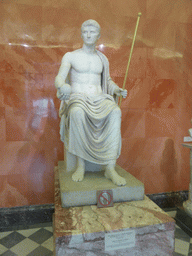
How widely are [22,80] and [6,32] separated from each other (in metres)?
0.71

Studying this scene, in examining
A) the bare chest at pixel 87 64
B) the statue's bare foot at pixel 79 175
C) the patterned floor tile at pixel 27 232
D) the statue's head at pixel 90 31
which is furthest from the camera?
the patterned floor tile at pixel 27 232

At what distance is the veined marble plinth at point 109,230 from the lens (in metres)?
1.52

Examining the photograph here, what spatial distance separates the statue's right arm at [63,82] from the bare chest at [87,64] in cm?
8

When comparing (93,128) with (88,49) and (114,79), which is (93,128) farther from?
(114,79)

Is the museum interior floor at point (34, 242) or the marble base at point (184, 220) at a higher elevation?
the marble base at point (184, 220)

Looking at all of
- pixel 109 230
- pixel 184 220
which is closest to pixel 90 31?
pixel 109 230

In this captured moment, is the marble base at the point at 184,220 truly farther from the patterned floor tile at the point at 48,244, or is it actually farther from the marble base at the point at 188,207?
the patterned floor tile at the point at 48,244

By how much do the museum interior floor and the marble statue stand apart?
1.25 metres

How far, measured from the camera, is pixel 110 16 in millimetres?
3395

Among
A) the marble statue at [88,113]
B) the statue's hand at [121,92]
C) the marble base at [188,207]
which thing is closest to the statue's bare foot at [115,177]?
the marble statue at [88,113]

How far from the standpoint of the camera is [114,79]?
3498mm

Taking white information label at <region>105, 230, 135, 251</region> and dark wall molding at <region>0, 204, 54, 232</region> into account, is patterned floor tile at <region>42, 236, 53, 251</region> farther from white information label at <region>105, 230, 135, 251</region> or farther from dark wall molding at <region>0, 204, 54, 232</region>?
white information label at <region>105, 230, 135, 251</region>

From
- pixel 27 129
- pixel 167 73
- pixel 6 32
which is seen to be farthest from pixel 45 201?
pixel 167 73

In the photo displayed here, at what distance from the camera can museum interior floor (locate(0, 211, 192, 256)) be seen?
2.55 m
